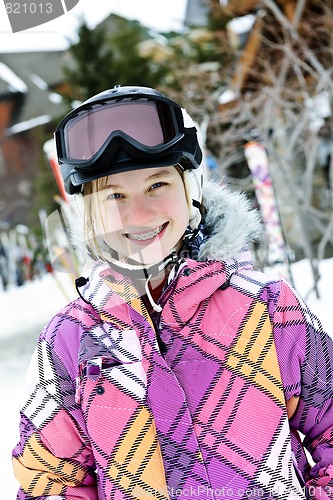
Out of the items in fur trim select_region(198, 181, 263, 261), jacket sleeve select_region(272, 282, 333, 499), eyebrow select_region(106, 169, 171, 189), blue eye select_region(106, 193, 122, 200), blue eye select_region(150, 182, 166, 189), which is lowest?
jacket sleeve select_region(272, 282, 333, 499)

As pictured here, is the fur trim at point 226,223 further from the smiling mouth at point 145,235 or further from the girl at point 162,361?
the smiling mouth at point 145,235

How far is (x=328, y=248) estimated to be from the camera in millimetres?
13156

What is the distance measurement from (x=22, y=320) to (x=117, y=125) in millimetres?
10714

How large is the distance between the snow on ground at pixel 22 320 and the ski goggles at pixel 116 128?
2772 mm

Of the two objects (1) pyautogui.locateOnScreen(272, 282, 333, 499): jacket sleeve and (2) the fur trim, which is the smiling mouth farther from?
(1) pyautogui.locateOnScreen(272, 282, 333, 499): jacket sleeve

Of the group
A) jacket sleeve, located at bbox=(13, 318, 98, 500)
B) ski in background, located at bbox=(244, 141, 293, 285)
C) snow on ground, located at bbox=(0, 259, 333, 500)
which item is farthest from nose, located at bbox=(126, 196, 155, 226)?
ski in background, located at bbox=(244, 141, 293, 285)

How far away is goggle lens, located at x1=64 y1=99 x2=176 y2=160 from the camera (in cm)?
137

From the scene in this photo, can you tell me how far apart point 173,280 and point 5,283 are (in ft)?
50.3

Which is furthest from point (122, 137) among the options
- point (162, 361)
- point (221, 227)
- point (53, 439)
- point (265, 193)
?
point (265, 193)

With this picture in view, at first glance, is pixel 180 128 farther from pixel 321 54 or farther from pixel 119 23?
pixel 119 23

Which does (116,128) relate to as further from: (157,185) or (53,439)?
(53,439)

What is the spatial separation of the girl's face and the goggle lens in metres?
0.11

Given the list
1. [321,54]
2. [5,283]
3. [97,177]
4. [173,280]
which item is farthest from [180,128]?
[5,283]

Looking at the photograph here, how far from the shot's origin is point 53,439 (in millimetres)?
1224
